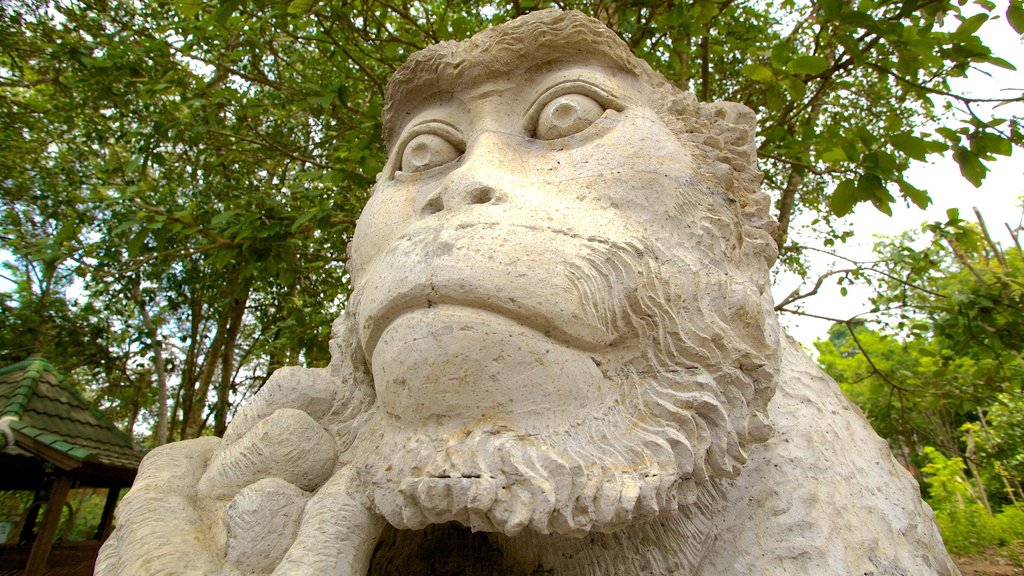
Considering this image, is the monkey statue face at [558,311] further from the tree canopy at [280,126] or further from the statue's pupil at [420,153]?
the tree canopy at [280,126]

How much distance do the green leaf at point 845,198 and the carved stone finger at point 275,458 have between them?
5.83 feet

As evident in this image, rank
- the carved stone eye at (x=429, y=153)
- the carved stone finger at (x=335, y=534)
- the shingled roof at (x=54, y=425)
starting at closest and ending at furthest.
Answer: the carved stone finger at (x=335, y=534), the carved stone eye at (x=429, y=153), the shingled roof at (x=54, y=425)

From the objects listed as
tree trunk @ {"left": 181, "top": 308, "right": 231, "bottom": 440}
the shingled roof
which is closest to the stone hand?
the shingled roof

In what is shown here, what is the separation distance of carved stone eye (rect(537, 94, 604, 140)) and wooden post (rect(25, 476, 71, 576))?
12.8ft

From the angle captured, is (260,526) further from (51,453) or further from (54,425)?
(54,425)

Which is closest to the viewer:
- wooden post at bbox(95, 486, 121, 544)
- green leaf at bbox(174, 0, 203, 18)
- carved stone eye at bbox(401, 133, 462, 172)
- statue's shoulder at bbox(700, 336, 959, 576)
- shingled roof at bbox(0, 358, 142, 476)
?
statue's shoulder at bbox(700, 336, 959, 576)

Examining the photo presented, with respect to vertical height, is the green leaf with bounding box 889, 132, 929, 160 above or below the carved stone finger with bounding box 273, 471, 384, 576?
above

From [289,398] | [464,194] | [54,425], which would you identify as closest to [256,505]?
[289,398]

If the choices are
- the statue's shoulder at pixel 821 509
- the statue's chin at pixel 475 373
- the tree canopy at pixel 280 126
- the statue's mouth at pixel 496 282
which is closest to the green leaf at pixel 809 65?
the tree canopy at pixel 280 126

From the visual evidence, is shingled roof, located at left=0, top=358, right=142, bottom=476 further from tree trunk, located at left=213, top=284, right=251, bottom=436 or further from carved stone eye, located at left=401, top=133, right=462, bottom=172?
carved stone eye, located at left=401, top=133, right=462, bottom=172

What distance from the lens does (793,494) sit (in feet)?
4.66

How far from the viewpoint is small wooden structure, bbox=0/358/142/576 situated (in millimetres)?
3660

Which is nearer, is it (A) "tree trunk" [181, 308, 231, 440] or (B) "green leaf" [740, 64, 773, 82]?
(B) "green leaf" [740, 64, 773, 82]

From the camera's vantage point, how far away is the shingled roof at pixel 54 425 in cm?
363
